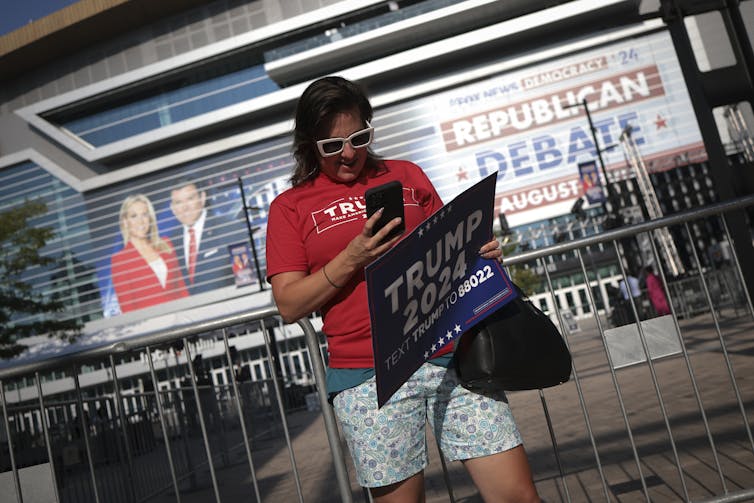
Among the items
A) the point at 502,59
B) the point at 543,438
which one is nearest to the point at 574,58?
the point at 502,59

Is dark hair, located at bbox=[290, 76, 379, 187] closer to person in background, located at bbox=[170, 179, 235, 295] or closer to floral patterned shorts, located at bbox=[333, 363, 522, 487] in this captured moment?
floral patterned shorts, located at bbox=[333, 363, 522, 487]

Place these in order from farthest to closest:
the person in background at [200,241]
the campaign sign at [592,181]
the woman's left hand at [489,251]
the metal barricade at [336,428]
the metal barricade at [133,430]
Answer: the person in background at [200,241]
the campaign sign at [592,181]
the metal barricade at [336,428]
the metal barricade at [133,430]
the woman's left hand at [489,251]

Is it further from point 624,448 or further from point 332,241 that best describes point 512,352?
point 624,448

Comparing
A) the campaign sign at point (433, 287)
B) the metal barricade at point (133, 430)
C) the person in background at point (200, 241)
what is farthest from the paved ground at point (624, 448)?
the person in background at point (200, 241)

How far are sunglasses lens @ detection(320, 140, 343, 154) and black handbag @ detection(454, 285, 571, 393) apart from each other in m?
0.67

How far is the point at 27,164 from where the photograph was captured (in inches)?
2324

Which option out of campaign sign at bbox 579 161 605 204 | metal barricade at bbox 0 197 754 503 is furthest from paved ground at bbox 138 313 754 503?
campaign sign at bbox 579 161 605 204

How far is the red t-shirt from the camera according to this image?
196 cm

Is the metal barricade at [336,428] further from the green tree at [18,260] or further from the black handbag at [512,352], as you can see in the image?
the green tree at [18,260]

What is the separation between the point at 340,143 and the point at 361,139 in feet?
0.21

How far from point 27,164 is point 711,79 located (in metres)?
64.3

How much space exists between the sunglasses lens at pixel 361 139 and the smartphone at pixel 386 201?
0.32 meters

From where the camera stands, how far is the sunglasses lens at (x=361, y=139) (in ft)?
6.55

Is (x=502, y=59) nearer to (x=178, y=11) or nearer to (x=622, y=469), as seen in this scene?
(x=178, y=11)
